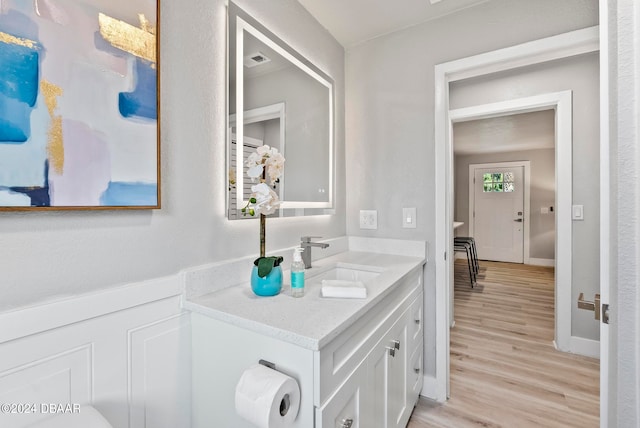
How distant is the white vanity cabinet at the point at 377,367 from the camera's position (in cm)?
81

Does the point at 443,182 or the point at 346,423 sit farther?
the point at 443,182

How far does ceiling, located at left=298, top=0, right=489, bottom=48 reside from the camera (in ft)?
5.37

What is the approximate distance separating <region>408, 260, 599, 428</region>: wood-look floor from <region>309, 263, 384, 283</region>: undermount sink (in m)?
0.87

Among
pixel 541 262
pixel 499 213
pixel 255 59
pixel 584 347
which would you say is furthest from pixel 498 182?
pixel 255 59

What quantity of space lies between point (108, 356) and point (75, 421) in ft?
0.60

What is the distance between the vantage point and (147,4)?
2.93ft

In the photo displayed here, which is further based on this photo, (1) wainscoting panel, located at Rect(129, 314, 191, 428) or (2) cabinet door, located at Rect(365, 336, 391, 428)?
(2) cabinet door, located at Rect(365, 336, 391, 428)

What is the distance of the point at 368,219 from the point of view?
6.59 feet

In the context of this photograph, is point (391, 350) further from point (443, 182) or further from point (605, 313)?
point (443, 182)

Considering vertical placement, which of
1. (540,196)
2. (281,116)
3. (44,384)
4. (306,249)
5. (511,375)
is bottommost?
(511,375)

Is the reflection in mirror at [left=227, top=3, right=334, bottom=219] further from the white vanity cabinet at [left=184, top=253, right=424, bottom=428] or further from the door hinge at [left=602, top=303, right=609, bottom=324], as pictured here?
the door hinge at [left=602, top=303, right=609, bottom=324]

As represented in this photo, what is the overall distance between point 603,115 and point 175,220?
50.4 inches

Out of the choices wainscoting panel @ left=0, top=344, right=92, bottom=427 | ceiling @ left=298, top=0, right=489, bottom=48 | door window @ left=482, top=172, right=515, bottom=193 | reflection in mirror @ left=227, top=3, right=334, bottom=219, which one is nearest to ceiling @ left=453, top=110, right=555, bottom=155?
door window @ left=482, top=172, right=515, bottom=193

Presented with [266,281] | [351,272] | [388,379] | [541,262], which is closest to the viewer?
[266,281]
